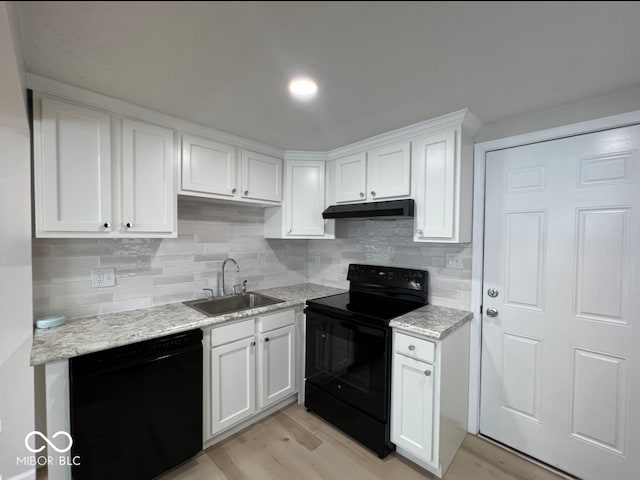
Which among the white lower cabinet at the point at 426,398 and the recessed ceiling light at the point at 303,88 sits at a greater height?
the recessed ceiling light at the point at 303,88

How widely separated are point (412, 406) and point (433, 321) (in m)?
0.55

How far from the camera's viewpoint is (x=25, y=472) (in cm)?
161

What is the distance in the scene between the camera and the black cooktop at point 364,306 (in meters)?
1.97

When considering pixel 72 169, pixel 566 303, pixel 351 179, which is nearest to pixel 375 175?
pixel 351 179

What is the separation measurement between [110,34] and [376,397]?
236 cm

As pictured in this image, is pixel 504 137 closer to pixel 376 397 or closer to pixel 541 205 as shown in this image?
pixel 541 205

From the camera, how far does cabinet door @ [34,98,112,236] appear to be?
1.48 metres

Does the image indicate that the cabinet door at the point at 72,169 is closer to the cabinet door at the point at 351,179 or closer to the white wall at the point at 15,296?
the white wall at the point at 15,296

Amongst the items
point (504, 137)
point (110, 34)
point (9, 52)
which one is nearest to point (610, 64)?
point (504, 137)

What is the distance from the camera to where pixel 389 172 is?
2188mm

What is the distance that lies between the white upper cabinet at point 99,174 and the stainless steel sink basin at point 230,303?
25.8 inches

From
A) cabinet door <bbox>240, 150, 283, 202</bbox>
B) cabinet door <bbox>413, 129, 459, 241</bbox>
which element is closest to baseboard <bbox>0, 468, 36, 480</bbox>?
cabinet door <bbox>240, 150, 283, 202</bbox>

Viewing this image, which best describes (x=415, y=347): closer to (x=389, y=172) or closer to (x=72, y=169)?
(x=389, y=172)

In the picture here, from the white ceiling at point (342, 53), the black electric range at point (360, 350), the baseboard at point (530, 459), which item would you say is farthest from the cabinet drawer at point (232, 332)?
the baseboard at point (530, 459)
